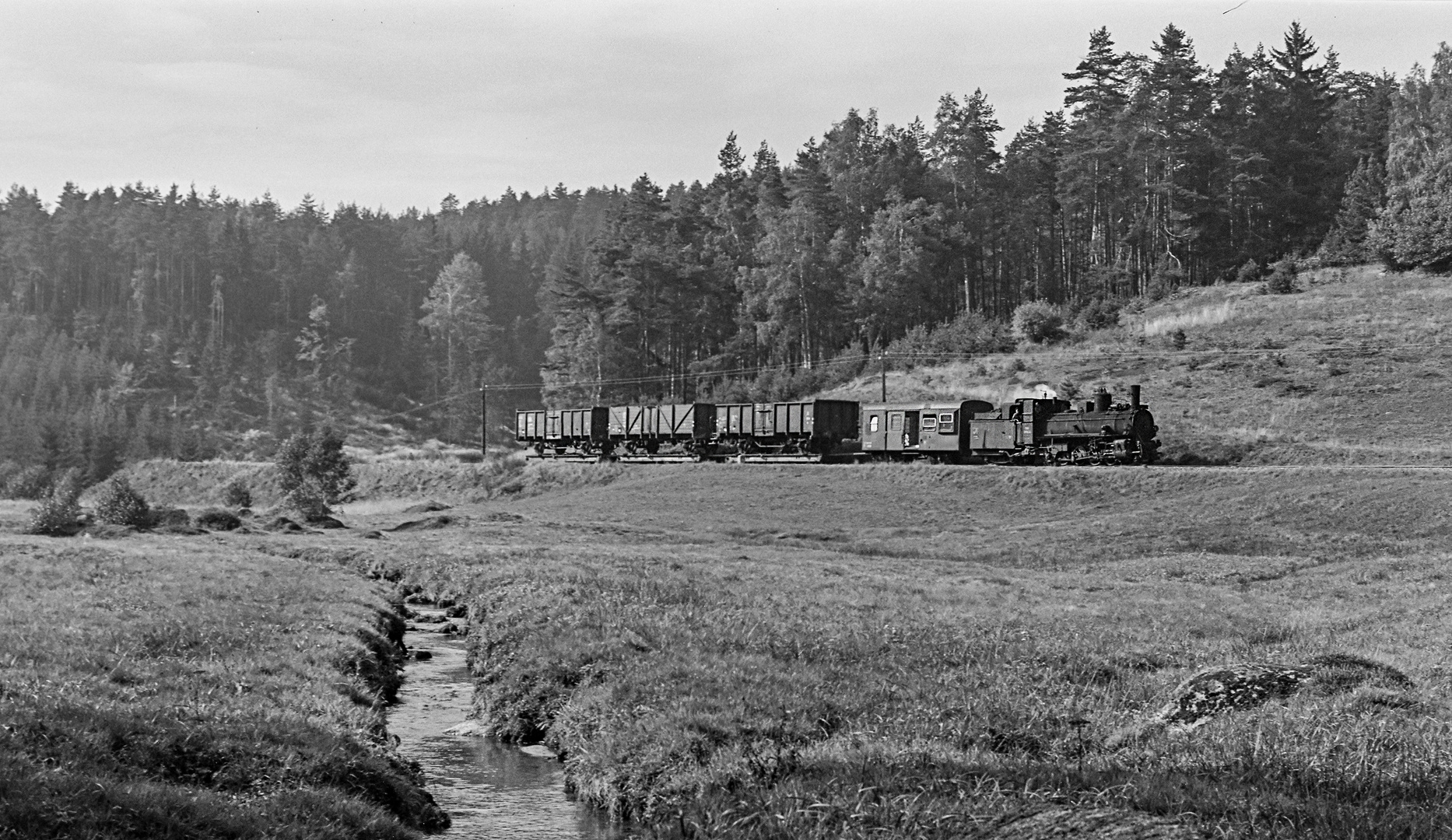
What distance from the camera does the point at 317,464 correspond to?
65688 millimetres

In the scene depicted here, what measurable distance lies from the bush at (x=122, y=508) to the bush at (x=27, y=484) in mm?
41816

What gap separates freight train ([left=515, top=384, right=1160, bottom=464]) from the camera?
183 ft

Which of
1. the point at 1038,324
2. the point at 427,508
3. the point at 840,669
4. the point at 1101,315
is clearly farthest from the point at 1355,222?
the point at 840,669

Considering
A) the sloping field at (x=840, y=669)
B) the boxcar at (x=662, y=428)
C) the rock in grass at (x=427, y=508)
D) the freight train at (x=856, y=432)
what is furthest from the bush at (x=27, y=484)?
the sloping field at (x=840, y=669)

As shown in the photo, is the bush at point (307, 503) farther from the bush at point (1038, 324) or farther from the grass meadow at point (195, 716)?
the bush at point (1038, 324)

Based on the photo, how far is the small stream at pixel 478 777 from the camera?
40.4ft

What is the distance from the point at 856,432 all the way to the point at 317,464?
31.0 meters

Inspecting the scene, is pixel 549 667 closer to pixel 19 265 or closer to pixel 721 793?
pixel 721 793

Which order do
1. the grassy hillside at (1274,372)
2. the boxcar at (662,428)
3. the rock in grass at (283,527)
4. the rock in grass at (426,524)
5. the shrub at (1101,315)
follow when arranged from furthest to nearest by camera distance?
the shrub at (1101,315) < the boxcar at (662,428) < the grassy hillside at (1274,372) < the rock in grass at (426,524) < the rock in grass at (283,527)

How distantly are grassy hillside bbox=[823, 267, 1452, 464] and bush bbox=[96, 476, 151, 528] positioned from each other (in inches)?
1787

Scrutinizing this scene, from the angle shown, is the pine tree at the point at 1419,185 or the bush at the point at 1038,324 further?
the bush at the point at 1038,324

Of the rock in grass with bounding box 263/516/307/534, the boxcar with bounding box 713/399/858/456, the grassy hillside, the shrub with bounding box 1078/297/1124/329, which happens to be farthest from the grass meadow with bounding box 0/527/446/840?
the shrub with bounding box 1078/297/1124/329

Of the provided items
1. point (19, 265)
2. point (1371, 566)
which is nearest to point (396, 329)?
point (19, 265)

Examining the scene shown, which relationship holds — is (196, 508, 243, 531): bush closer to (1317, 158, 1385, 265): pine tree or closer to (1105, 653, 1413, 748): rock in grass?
(1105, 653, 1413, 748): rock in grass
